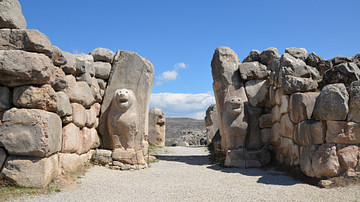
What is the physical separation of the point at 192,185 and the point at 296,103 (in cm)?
268

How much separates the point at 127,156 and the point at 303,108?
165 inches

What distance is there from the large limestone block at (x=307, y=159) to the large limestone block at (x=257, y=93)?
242cm

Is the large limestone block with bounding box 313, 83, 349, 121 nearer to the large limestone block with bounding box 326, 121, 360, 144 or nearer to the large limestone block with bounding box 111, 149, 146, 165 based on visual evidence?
the large limestone block with bounding box 326, 121, 360, 144

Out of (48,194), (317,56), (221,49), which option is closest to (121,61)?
(221,49)

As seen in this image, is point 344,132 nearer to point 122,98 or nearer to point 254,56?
point 254,56

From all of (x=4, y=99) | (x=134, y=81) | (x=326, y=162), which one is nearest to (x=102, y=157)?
(x=134, y=81)

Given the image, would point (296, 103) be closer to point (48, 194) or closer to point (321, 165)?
point (321, 165)

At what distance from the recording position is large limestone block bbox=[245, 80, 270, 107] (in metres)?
8.30

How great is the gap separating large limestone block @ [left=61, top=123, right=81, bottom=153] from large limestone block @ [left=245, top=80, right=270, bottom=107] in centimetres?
456

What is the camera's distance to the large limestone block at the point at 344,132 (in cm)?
539

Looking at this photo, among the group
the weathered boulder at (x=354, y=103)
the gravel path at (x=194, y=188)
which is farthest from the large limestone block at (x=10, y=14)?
the weathered boulder at (x=354, y=103)

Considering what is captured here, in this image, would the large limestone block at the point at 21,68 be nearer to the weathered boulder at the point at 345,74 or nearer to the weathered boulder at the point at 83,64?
the weathered boulder at the point at 83,64

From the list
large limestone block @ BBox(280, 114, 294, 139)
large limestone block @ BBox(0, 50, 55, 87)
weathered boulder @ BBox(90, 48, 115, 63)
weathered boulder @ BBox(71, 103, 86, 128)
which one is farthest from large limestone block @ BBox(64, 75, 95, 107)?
large limestone block @ BBox(280, 114, 294, 139)

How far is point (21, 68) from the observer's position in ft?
15.1
